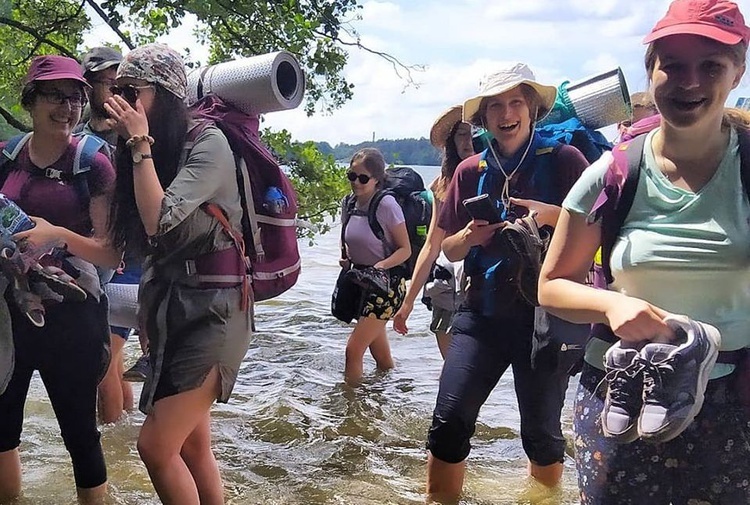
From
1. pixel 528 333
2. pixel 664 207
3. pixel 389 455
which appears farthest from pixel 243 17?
pixel 664 207

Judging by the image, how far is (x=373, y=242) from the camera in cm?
676

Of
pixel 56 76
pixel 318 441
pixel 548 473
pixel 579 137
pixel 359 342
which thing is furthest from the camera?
pixel 359 342

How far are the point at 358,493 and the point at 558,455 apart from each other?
1.23 metres

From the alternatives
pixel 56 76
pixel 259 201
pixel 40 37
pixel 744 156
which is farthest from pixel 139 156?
pixel 40 37

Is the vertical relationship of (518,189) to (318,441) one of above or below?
above

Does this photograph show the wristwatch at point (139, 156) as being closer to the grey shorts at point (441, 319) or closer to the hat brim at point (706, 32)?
the hat brim at point (706, 32)

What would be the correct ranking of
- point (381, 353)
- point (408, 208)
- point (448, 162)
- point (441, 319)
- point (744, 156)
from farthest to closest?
point (381, 353) → point (408, 208) → point (441, 319) → point (448, 162) → point (744, 156)

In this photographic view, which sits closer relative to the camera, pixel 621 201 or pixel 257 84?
pixel 621 201

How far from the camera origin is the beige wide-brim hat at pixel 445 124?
5.11 meters

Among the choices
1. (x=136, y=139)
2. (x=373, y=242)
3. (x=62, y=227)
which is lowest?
(x=373, y=242)

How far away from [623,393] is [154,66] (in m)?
2.17

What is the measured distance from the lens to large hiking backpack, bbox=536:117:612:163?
3.99m

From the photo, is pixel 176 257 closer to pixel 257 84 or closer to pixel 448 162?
pixel 257 84

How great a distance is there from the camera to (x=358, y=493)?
4.67 m
